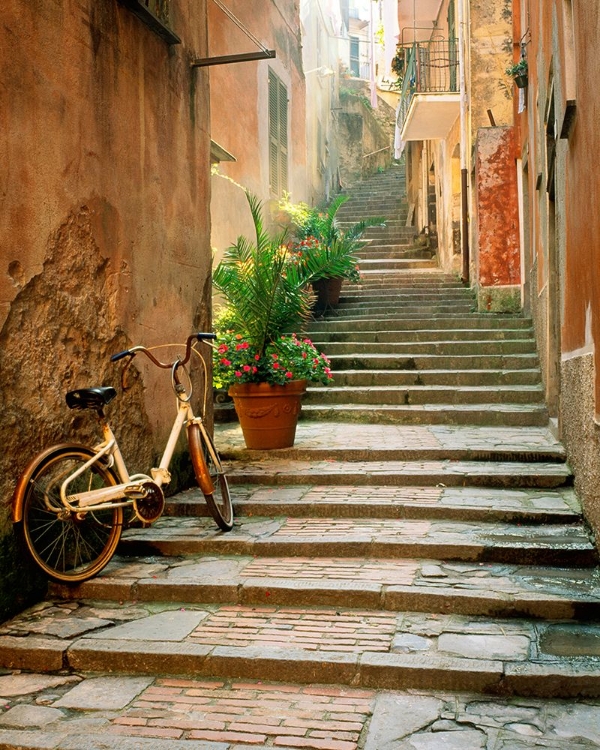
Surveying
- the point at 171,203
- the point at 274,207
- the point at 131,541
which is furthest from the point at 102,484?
the point at 274,207

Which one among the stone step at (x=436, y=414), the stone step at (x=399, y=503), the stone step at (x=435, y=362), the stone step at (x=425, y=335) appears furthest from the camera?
the stone step at (x=425, y=335)

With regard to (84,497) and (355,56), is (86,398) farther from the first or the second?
(355,56)

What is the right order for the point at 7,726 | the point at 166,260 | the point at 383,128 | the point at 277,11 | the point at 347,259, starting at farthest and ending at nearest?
the point at 383,128 → the point at 277,11 → the point at 347,259 → the point at 166,260 → the point at 7,726

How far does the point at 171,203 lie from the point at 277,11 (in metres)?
10.7

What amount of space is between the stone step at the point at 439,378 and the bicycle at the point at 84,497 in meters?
4.24

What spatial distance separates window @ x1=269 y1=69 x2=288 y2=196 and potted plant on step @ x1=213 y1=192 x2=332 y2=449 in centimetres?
789

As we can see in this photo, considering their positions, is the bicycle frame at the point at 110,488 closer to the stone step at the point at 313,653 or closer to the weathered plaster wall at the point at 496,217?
the stone step at the point at 313,653

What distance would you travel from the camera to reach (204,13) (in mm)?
6789

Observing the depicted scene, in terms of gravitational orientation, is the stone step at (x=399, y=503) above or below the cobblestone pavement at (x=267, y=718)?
above

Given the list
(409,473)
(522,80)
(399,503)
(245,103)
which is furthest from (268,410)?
(245,103)

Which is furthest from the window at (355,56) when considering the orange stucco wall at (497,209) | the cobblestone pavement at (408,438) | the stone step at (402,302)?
the cobblestone pavement at (408,438)

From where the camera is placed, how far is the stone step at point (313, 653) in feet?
11.1

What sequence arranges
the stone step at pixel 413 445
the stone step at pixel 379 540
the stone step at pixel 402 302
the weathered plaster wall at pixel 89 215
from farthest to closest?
the stone step at pixel 402 302 < the stone step at pixel 413 445 < the stone step at pixel 379 540 < the weathered plaster wall at pixel 89 215

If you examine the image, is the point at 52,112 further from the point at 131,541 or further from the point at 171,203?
the point at 131,541
